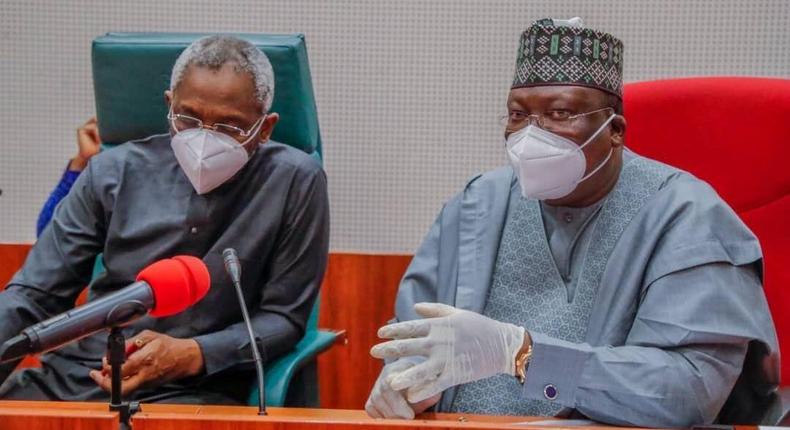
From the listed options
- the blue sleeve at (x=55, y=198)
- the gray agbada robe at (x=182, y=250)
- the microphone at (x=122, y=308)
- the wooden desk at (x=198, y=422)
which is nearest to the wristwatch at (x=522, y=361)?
the wooden desk at (x=198, y=422)

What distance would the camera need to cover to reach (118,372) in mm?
1380

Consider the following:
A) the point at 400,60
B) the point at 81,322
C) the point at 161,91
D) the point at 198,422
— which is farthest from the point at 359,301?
the point at 81,322

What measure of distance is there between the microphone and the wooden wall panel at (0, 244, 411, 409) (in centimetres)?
164

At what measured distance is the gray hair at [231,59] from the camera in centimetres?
228

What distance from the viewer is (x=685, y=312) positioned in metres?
1.69

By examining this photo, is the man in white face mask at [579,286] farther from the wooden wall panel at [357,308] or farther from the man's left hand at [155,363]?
the wooden wall panel at [357,308]

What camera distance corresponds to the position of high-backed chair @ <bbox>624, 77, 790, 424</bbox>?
2.17 meters

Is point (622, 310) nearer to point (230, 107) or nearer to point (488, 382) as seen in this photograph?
point (488, 382)

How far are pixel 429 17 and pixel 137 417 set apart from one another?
2125 millimetres

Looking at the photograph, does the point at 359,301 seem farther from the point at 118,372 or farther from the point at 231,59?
the point at 118,372

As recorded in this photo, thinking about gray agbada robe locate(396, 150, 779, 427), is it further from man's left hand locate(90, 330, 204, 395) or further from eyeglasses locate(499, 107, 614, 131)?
man's left hand locate(90, 330, 204, 395)

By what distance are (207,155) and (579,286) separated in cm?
88

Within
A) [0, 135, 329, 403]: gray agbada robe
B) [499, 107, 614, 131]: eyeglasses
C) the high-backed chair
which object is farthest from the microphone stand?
the high-backed chair

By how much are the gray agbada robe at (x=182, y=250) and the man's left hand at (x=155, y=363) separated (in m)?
0.06
